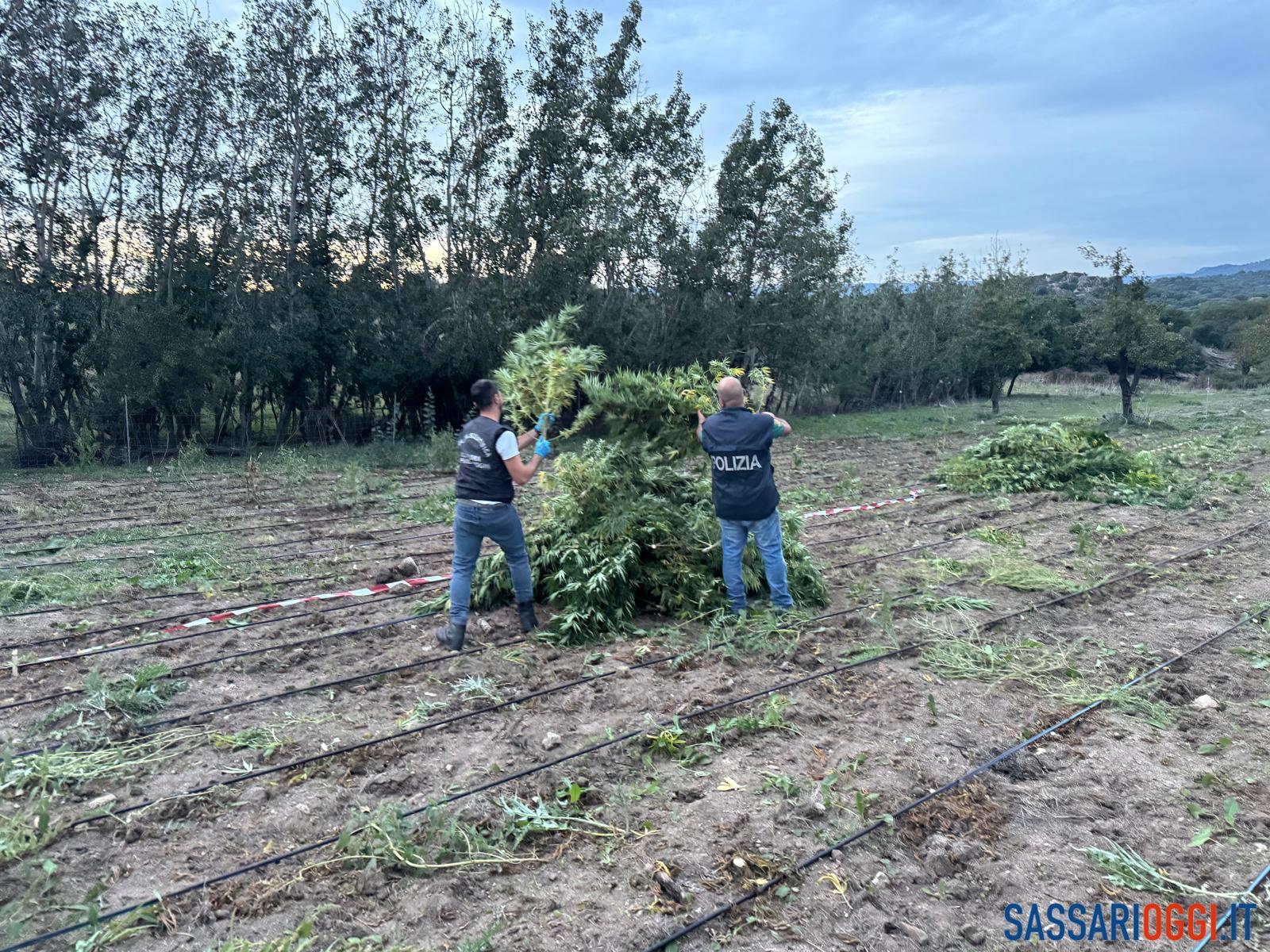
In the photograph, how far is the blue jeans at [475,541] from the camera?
223 inches

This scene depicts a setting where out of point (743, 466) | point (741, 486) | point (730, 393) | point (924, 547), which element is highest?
point (730, 393)

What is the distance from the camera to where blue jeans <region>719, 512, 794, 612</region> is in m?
6.25

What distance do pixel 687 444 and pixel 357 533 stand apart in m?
4.54

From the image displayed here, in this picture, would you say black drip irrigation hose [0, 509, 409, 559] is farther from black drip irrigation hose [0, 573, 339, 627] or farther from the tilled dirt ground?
the tilled dirt ground

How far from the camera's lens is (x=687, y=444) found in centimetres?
705

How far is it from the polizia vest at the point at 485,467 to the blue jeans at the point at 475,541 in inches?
3.3

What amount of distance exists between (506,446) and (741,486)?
1.72m

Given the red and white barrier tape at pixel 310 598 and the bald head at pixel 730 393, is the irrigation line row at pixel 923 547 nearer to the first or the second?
the bald head at pixel 730 393

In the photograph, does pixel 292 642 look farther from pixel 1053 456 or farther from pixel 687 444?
pixel 1053 456

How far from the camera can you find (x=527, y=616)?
20.2 feet

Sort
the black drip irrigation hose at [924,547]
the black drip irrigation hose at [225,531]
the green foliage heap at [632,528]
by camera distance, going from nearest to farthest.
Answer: the green foliage heap at [632,528] < the black drip irrigation hose at [924,547] < the black drip irrigation hose at [225,531]

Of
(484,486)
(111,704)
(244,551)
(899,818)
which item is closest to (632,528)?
(484,486)

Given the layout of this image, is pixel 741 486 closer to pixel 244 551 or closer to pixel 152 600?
pixel 152 600

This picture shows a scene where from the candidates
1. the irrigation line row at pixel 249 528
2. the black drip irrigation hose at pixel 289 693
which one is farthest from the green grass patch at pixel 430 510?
the black drip irrigation hose at pixel 289 693
